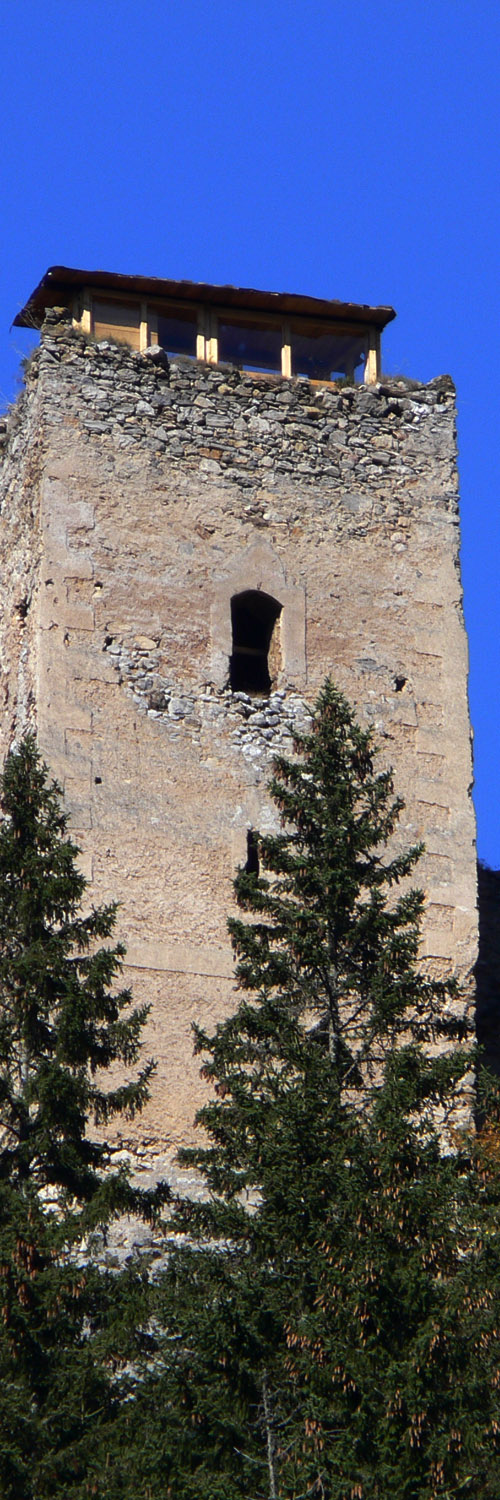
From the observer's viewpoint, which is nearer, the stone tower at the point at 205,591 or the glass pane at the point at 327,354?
the stone tower at the point at 205,591

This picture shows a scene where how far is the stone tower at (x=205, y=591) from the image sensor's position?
2116 cm

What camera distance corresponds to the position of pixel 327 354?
23734mm

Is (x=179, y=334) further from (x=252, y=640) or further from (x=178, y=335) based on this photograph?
(x=252, y=640)

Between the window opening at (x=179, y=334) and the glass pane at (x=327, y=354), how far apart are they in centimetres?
79

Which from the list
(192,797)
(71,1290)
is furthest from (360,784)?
(71,1290)

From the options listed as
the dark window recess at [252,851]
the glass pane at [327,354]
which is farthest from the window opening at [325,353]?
the dark window recess at [252,851]

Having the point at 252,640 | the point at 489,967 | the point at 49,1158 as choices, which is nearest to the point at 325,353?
the point at 252,640

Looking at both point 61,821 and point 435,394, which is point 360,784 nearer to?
point 61,821

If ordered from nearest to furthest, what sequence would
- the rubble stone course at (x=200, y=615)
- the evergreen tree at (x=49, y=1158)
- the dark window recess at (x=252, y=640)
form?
the evergreen tree at (x=49, y=1158)
the rubble stone course at (x=200, y=615)
the dark window recess at (x=252, y=640)

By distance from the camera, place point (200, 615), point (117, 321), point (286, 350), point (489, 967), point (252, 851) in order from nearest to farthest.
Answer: point (252, 851) < point (200, 615) < point (117, 321) < point (286, 350) < point (489, 967)

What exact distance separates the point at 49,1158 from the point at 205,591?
19.9 feet

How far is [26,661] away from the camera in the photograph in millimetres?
21734

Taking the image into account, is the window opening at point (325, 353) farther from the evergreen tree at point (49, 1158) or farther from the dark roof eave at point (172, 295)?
the evergreen tree at point (49, 1158)

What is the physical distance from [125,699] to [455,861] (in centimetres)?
257
